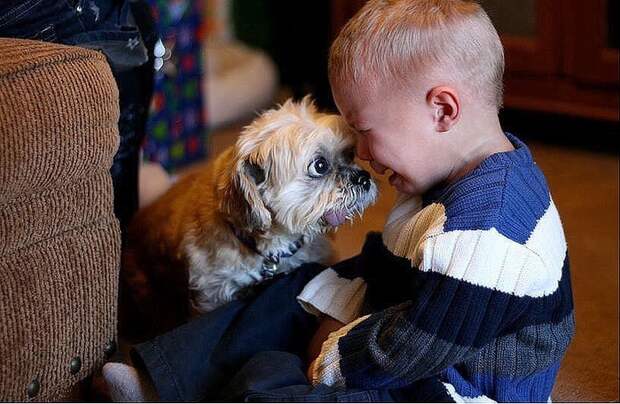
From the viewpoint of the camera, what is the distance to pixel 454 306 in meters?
1.20

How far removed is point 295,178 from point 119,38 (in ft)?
1.42

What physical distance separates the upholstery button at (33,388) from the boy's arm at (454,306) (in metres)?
0.48

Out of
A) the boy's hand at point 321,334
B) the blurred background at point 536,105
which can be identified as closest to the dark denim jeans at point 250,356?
the boy's hand at point 321,334

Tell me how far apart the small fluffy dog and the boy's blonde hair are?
10.1 inches

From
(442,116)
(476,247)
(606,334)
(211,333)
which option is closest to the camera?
(476,247)

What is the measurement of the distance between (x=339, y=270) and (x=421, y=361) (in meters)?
0.33

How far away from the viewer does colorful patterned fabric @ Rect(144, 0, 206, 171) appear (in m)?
2.68

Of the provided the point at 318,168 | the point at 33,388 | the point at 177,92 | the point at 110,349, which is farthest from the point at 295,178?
the point at 177,92

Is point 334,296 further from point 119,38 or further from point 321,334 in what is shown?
point 119,38

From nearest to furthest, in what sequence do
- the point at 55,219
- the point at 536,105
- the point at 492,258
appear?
the point at 492,258, the point at 55,219, the point at 536,105

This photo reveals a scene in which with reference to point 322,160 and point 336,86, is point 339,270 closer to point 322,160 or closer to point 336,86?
point 322,160

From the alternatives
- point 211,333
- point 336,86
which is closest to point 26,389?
point 211,333

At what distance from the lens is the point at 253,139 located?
1.56 metres

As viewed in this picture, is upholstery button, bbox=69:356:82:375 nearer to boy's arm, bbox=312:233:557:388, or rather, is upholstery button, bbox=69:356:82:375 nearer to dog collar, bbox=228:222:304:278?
dog collar, bbox=228:222:304:278
